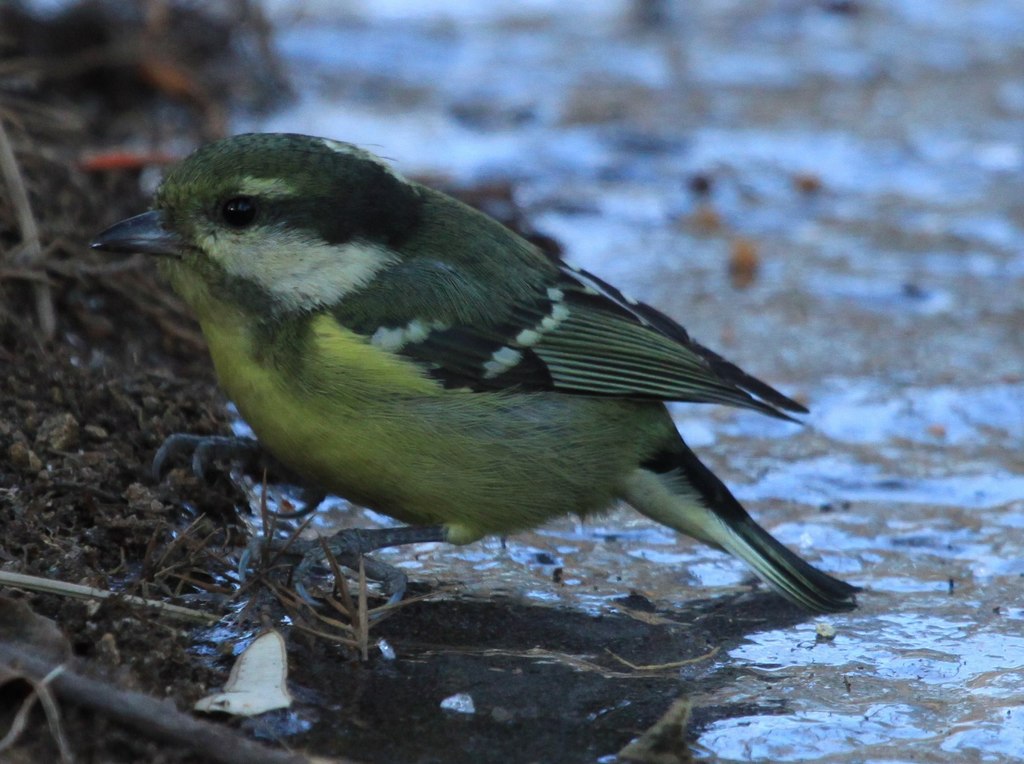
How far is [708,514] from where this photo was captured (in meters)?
4.48

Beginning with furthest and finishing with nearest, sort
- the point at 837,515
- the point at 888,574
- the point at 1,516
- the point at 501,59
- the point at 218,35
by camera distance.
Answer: the point at 501,59
the point at 218,35
the point at 837,515
the point at 888,574
the point at 1,516

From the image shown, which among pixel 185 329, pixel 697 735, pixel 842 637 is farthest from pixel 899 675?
pixel 185 329

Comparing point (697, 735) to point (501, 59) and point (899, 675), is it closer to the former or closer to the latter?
point (899, 675)

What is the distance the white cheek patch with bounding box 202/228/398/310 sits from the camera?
13.5 feet

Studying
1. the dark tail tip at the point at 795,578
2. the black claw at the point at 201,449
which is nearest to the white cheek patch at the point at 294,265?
the black claw at the point at 201,449

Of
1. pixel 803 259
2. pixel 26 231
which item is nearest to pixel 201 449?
pixel 26 231

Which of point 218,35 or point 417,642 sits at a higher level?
point 218,35

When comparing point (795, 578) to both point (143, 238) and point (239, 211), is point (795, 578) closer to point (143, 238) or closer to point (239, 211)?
point (239, 211)

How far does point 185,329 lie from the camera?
5.39 meters

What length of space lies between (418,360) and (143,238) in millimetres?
834

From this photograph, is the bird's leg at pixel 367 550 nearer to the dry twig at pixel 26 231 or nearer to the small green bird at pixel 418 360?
the small green bird at pixel 418 360

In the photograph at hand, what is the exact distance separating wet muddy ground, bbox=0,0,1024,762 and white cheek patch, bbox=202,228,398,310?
0.60 meters

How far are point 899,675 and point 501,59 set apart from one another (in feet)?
24.6

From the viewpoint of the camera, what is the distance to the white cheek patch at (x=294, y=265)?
13.5 ft
